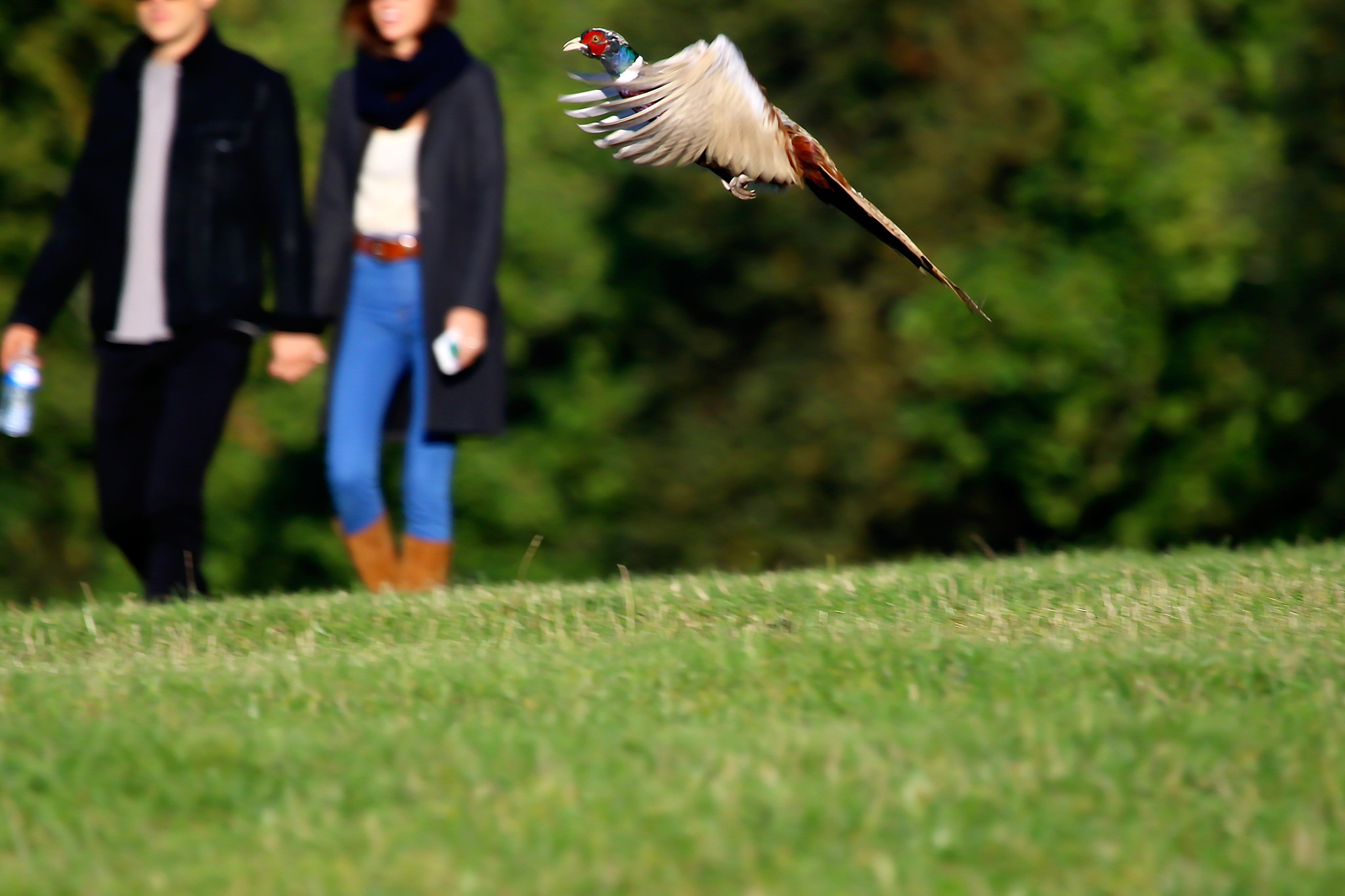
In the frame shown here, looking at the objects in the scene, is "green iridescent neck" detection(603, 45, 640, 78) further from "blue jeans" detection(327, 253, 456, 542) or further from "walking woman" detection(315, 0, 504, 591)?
"blue jeans" detection(327, 253, 456, 542)

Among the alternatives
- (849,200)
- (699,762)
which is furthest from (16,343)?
(699,762)

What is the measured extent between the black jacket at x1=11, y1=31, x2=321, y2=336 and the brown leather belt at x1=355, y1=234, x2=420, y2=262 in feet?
0.73

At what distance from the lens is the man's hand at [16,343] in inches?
242

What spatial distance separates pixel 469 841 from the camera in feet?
10.1

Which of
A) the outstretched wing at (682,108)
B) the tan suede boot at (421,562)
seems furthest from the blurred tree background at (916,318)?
the outstretched wing at (682,108)

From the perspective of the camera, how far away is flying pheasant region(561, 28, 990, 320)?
541 cm

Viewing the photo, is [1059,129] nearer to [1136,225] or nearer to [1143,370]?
[1136,225]

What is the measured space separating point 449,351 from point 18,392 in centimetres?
162

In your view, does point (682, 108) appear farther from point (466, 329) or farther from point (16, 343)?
point (16, 343)

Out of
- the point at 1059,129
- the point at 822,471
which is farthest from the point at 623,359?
the point at 1059,129

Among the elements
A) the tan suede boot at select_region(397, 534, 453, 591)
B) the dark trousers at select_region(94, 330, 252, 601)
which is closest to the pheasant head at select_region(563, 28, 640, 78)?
the dark trousers at select_region(94, 330, 252, 601)

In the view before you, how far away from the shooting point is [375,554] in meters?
6.19

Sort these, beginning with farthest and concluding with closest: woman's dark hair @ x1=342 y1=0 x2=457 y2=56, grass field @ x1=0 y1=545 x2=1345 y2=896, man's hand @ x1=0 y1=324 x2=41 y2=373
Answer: man's hand @ x1=0 y1=324 x2=41 y2=373
woman's dark hair @ x1=342 y1=0 x2=457 y2=56
grass field @ x1=0 y1=545 x2=1345 y2=896

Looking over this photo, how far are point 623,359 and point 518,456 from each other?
215 cm
